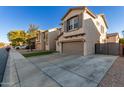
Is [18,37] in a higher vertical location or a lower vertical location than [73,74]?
higher

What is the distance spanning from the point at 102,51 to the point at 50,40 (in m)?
13.0

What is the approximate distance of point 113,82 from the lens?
445cm

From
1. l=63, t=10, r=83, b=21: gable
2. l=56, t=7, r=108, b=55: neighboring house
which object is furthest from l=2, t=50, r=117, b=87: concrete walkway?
l=63, t=10, r=83, b=21: gable

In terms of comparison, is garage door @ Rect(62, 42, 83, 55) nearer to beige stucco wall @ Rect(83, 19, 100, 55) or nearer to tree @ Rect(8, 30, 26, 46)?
beige stucco wall @ Rect(83, 19, 100, 55)

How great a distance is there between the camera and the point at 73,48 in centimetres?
1443

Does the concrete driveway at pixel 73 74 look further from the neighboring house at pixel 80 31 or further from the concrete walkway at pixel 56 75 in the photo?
the neighboring house at pixel 80 31

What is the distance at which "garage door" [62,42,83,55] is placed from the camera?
13172 millimetres

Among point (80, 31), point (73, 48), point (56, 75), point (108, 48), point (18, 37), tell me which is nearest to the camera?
point (56, 75)

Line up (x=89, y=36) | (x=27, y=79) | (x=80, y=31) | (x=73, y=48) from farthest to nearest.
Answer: (x=73, y=48) < (x=89, y=36) < (x=80, y=31) < (x=27, y=79)

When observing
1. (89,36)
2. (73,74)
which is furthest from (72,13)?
(73,74)

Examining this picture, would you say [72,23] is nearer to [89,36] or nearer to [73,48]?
[89,36]

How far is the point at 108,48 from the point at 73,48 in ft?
15.9
